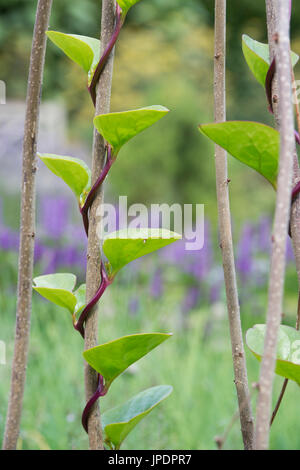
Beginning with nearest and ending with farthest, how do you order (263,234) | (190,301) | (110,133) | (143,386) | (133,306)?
1. (110,133)
2. (143,386)
3. (133,306)
4. (190,301)
5. (263,234)

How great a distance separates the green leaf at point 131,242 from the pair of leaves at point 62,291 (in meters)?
0.04

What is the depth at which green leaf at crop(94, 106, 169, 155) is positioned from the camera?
14.9 inches

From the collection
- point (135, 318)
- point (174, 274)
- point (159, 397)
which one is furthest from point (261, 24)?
point (159, 397)

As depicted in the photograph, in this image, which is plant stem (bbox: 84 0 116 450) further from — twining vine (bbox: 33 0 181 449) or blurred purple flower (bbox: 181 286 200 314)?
blurred purple flower (bbox: 181 286 200 314)

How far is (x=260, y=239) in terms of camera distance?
7.43ft

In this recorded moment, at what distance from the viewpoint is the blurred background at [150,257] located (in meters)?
1.25

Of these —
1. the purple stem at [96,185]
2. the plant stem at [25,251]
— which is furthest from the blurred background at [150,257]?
the purple stem at [96,185]

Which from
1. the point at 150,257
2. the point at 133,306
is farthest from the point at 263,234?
the point at 150,257

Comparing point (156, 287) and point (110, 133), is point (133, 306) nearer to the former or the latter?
point (156, 287)

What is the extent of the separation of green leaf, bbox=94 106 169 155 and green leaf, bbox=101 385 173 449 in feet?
0.64

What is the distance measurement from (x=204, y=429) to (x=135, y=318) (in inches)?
26.4

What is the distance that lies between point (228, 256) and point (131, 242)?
0.10 m

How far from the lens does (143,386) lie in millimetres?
1369
